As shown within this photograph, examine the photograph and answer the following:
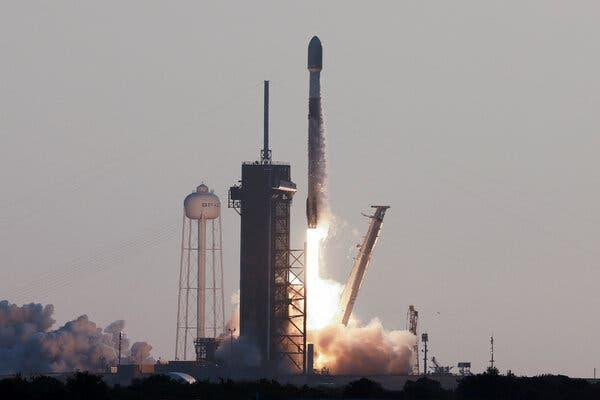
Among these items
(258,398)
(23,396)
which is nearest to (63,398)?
(23,396)

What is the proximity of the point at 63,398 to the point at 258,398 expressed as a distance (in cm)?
1651

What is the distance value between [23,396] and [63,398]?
3446 mm

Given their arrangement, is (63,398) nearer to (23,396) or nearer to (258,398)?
(23,396)

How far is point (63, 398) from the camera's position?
654 feet

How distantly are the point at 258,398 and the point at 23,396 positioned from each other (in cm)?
1973

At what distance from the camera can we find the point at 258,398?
651ft

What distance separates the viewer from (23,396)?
198 m
